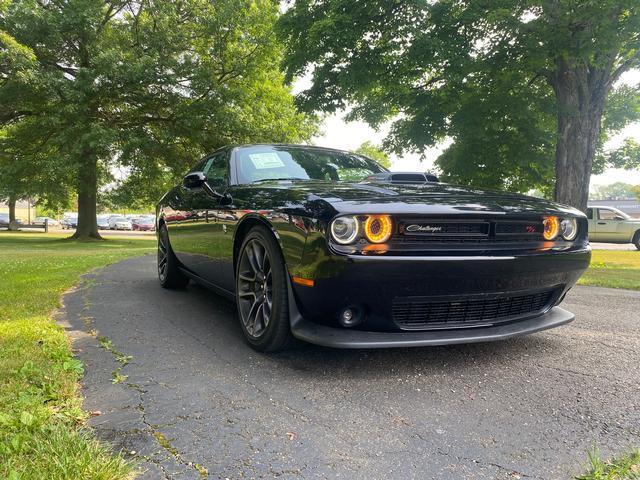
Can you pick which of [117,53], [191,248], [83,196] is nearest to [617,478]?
[191,248]

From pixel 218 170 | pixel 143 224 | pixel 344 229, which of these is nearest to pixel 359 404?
pixel 344 229

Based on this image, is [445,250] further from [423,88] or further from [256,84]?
Result: [256,84]

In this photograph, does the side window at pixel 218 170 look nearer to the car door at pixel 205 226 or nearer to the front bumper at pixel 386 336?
the car door at pixel 205 226

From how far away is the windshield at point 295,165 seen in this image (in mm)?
3689

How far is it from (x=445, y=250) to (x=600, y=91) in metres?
10.9

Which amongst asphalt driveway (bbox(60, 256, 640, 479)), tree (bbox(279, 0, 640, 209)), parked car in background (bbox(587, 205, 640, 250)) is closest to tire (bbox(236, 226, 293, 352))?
asphalt driveway (bbox(60, 256, 640, 479))

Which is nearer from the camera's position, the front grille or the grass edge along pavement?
the grass edge along pavement

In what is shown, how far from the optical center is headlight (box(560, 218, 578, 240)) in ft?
9.64

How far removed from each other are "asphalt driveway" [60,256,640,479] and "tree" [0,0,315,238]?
47.8 feet

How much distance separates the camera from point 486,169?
501 inches

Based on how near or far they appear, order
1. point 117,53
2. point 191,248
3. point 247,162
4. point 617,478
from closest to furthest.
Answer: point 617,478
point 247,162
point 191,248
point 117,53

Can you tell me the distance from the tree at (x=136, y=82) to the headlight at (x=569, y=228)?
47.6 ft

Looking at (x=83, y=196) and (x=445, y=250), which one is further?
(x=83, y=196)

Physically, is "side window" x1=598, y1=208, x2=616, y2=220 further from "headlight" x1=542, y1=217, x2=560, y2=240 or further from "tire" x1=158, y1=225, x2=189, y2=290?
"headlight" x1=542, y1=217, x2=560, y2=240
